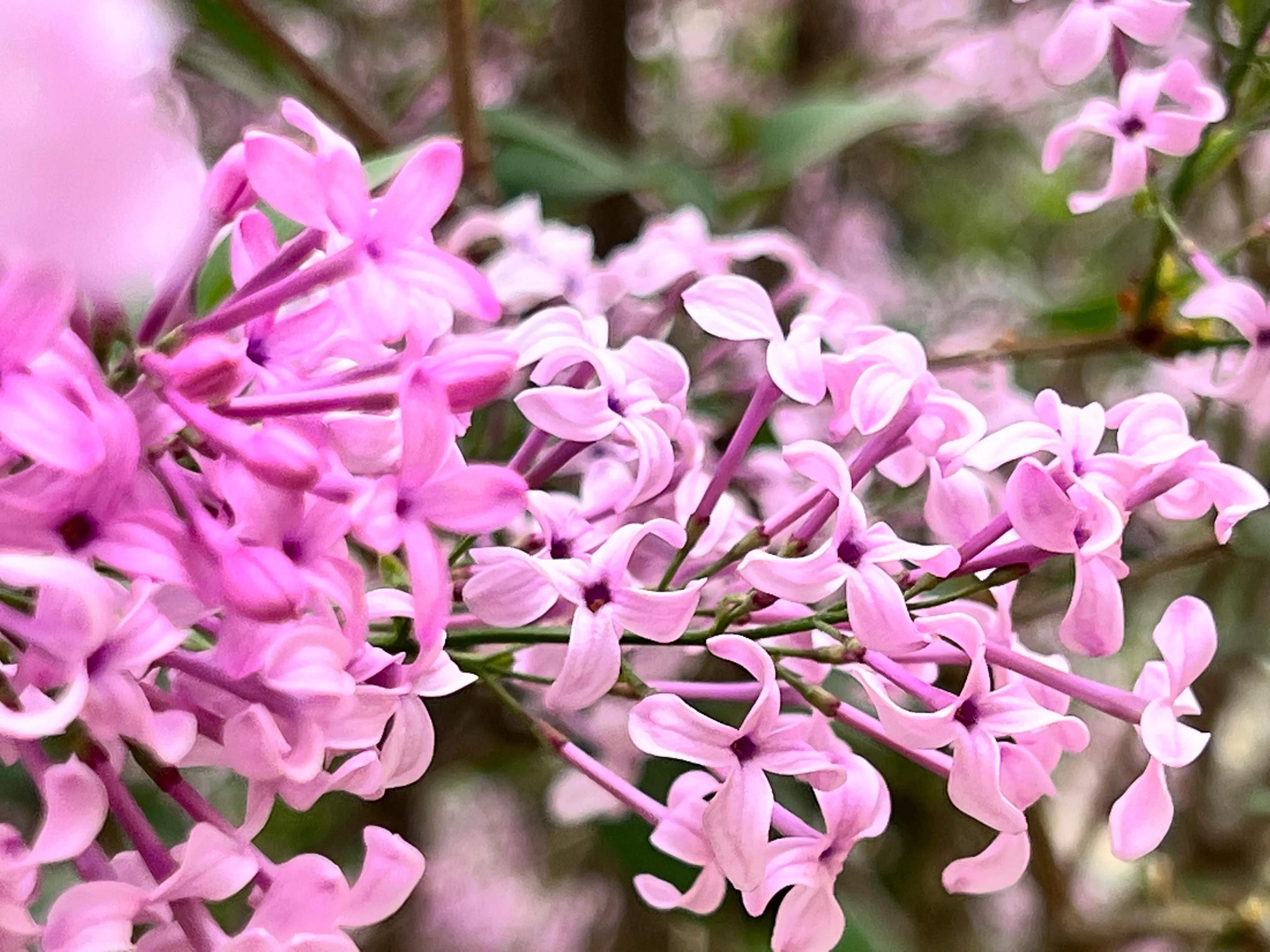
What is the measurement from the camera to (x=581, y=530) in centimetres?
25

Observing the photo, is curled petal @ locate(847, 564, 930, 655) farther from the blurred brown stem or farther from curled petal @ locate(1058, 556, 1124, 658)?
the blurred brown stem

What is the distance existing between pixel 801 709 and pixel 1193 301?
0.17m

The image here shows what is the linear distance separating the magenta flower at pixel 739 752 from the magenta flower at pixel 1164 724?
0.06m

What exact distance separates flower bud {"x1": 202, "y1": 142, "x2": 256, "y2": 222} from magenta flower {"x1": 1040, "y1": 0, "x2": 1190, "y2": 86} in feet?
0.75

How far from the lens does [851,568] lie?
21cm

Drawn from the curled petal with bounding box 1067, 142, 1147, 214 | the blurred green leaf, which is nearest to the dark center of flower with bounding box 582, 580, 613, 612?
the curled petal with bounding box 1067, 142, 1147, 214

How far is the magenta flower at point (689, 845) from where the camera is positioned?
0.80 feet

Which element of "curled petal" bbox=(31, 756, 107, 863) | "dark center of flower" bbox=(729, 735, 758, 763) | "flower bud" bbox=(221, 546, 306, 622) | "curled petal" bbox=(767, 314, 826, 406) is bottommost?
"dark center of flower" bbox=(729, 735, 758, 763)

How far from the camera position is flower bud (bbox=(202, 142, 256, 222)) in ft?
0.72

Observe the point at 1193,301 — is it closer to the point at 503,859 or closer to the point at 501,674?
the point at 501,674

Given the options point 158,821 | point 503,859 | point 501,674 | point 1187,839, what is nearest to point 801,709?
point 501,674

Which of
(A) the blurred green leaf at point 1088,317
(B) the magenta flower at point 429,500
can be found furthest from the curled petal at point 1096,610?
(A) the blurred green leaf at point 1088,317

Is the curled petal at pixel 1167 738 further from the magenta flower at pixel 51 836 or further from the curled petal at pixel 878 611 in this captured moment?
the magenta flower at pixel 51 836

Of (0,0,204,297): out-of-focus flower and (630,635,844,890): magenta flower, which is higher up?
(0,0,204,297): out-of-focus flower
